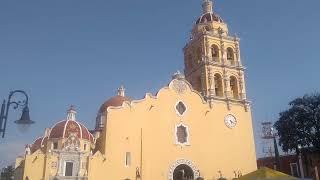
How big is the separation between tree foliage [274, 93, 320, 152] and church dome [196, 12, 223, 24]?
466 inches

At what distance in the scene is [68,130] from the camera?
30781 millimetres

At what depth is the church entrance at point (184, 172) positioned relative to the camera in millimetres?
33188

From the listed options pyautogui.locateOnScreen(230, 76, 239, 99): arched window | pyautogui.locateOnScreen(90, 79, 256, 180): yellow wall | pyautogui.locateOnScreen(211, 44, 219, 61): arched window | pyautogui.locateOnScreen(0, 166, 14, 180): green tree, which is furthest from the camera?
pyautogui.locateOnScreen(0, 166, 14, 180): green tree

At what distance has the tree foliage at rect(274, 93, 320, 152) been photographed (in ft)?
121

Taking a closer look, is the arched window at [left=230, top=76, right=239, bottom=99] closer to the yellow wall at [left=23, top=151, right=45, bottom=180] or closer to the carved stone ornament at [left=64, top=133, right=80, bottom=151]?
the carved stone ornament at [left=64, top=133, right=80, bottom=151]

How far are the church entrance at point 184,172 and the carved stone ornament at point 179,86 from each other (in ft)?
22.2

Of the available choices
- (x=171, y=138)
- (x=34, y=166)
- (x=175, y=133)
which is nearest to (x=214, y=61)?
(x=175, y=133)

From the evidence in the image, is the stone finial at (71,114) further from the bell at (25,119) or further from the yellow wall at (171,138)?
the bell at (25,119)

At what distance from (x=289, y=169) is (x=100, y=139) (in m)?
23.4

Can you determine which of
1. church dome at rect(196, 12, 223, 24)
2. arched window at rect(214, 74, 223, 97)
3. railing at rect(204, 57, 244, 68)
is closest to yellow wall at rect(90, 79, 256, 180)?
arched window at rect(214, 74, 223, 97)

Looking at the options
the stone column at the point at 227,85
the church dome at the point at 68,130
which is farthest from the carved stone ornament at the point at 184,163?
the stone column at the point at 227,85

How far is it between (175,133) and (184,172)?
11.5ft

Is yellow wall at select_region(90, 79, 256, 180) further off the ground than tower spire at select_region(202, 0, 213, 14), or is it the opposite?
tower spire at select_region(202, 0, 213, 14)

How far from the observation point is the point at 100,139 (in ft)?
104
